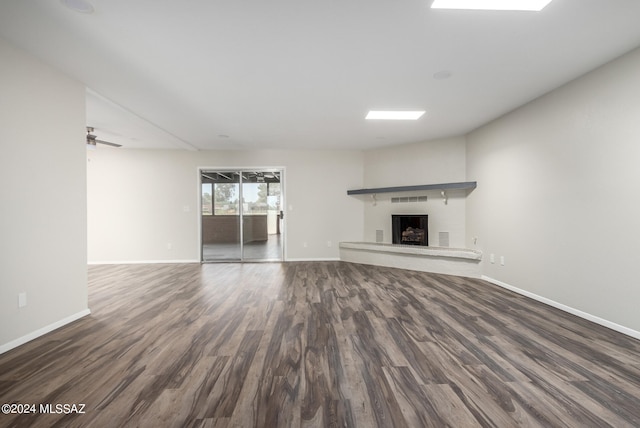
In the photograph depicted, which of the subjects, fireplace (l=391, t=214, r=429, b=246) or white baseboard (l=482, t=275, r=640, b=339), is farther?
fireplace (l=391, t=214, r=429, b=246)

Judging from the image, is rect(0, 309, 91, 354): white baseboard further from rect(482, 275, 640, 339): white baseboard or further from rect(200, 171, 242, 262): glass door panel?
rect(482, 275, 640, 339): white baseboard

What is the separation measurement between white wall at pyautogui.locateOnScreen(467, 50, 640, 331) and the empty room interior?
0.07 feet

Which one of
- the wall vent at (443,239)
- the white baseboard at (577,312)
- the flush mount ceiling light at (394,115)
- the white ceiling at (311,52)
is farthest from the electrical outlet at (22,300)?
the wall vent at (443,239)

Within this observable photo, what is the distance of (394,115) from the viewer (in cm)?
418

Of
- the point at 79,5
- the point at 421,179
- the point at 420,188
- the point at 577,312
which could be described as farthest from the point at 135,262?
the point at 577,312

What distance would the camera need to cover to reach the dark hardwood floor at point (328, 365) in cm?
149

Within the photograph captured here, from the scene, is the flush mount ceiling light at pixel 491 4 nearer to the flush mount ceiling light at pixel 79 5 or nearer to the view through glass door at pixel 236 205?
the flush mount ceiling light at pixel 79 5

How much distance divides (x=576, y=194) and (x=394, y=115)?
235 centimetres

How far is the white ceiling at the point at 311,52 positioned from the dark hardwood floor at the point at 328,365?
8.06 feet

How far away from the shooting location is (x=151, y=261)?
20.1 feet

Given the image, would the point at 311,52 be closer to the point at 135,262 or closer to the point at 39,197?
the point at 39,197

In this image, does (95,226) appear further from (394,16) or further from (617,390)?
(617,390)

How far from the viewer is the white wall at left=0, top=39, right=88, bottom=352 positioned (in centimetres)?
231

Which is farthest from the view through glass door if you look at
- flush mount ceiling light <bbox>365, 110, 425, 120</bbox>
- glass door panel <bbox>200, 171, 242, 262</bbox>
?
flush mount ceiling light <bbox>365, 110, 425, 120</bbox>
